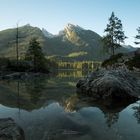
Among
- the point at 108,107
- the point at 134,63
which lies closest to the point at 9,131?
the point at 108,107

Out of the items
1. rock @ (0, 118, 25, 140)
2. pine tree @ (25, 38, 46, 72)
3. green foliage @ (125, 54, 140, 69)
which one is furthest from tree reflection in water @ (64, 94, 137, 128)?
pine tree @ (25, 38, 46, 72)

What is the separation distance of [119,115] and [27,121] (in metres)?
4.61

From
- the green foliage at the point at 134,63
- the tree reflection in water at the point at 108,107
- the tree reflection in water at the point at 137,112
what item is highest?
the green foliage at the point at 134,63

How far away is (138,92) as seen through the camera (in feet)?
66.0

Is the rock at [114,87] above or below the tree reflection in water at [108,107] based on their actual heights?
above

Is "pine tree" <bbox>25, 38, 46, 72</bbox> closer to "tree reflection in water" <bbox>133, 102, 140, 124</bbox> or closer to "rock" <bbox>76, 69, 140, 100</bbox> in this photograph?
"rock" <bbox>76, 69, 140, 100</bbox>

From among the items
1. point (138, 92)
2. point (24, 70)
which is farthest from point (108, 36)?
point (138, 92)

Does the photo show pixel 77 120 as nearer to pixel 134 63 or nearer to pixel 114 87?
pixel 114 87

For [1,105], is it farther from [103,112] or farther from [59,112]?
[103,112]

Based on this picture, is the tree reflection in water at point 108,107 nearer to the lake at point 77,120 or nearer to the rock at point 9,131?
the lake at point 77,120

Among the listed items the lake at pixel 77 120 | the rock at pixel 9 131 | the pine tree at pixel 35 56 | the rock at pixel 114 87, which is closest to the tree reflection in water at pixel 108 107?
the lake at pixel 77 120

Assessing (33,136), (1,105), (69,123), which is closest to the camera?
(33,136)

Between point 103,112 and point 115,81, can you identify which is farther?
point 115,81

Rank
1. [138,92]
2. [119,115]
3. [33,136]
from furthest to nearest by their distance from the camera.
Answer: [138,92]
[119,115]
[33,136]
